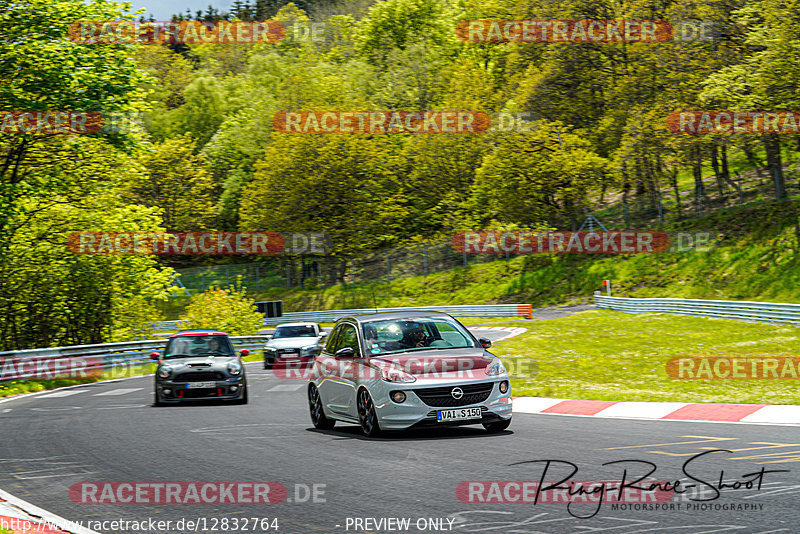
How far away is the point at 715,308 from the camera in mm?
35594

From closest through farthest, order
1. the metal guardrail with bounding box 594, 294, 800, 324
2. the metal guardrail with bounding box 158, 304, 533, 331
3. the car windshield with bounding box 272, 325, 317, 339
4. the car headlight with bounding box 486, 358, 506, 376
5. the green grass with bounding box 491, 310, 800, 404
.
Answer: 1. the car headlight with bounding box 486, 358, 506, 376
2. the green grass with bounding box 491, 310, 800, 404
3. the car windshield with bounding box 272, 325, 317, 339
4. the metal guardrail with bounding box 594, 294, 800, 324
5. the metal guardrail with bounding box 158, 304, 533, 331

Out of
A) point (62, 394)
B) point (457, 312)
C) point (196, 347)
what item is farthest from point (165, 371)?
point (457, 312)

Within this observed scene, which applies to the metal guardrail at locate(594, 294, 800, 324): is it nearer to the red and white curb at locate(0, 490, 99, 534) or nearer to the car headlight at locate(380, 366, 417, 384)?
the car headlight at locate(380, 366, 417, 384)

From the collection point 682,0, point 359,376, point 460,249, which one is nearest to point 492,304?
point 460,249

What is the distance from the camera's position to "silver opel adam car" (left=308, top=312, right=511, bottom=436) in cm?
1072

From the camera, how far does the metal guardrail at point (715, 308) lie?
30856 mm

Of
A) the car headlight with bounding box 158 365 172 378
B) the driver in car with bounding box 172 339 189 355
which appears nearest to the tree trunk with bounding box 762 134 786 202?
the driver in car with bounding box 172 339 189 355

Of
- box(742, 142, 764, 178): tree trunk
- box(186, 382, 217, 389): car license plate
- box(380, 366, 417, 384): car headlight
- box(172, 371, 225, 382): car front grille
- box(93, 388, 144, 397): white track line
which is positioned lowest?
box(93, 388, 144, 397): white track line

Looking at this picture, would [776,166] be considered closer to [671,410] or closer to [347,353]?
[671,410]

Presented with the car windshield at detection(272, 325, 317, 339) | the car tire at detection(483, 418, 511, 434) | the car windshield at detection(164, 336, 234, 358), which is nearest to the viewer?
the car tire at detection(483, 418, 511, 434)

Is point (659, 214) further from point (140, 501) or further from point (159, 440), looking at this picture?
point (140, 501)

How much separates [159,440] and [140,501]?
441 cm

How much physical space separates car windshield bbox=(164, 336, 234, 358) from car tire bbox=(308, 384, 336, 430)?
5.72 metres

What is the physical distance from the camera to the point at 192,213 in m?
75.1
